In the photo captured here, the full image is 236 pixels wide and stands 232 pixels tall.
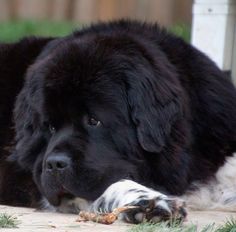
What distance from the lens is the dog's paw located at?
4301 mm

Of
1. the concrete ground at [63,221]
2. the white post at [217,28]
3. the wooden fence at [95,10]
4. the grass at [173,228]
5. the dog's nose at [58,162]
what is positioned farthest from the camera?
the wooden fence at [95,10]

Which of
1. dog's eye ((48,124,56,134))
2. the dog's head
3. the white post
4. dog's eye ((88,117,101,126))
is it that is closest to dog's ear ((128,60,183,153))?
the dog's head

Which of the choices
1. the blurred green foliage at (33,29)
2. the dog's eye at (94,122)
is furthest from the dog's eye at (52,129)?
the blurred green foliage at (33,29)

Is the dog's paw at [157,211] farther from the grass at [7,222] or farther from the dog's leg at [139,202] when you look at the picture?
the grass at [7,222]

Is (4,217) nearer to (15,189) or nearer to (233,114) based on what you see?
(15,189)

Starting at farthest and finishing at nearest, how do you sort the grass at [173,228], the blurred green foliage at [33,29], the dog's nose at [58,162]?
the blurred green foliage at [33,29] < the dog's nose at [58,162] < the grass at [173,228]

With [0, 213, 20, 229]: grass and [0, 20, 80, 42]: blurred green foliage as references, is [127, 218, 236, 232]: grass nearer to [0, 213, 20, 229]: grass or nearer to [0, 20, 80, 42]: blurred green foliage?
[0, 213, 20, 229]: grass

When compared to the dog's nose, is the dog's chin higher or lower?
lower

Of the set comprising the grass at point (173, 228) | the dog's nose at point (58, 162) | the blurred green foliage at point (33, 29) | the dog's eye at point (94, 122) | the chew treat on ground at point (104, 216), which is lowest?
the blurred green foliage at point (33, 29)

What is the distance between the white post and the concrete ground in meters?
2.30

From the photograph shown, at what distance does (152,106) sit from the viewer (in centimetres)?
488

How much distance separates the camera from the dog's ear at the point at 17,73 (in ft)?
17.3

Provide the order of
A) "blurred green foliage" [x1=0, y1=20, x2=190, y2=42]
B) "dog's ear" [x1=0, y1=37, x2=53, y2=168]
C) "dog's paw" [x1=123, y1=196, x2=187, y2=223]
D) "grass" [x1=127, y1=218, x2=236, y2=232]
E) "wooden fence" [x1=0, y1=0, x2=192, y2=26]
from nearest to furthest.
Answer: "grass" [x1=127, y1=218, x2=236, y2=232]
"dog's paw" [x1=123, y1=196, x2=187, y2=223]
"dog's ear" [x1=0, y1=37, x2=53, y2=168]
"blurred green foliage" [x1=0, y1=20, x2=190, y2=42]
"wooden fence" [x1=0, y1=0, x2=192, y2=26]

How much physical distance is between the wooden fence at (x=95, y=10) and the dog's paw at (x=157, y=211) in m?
13.5
